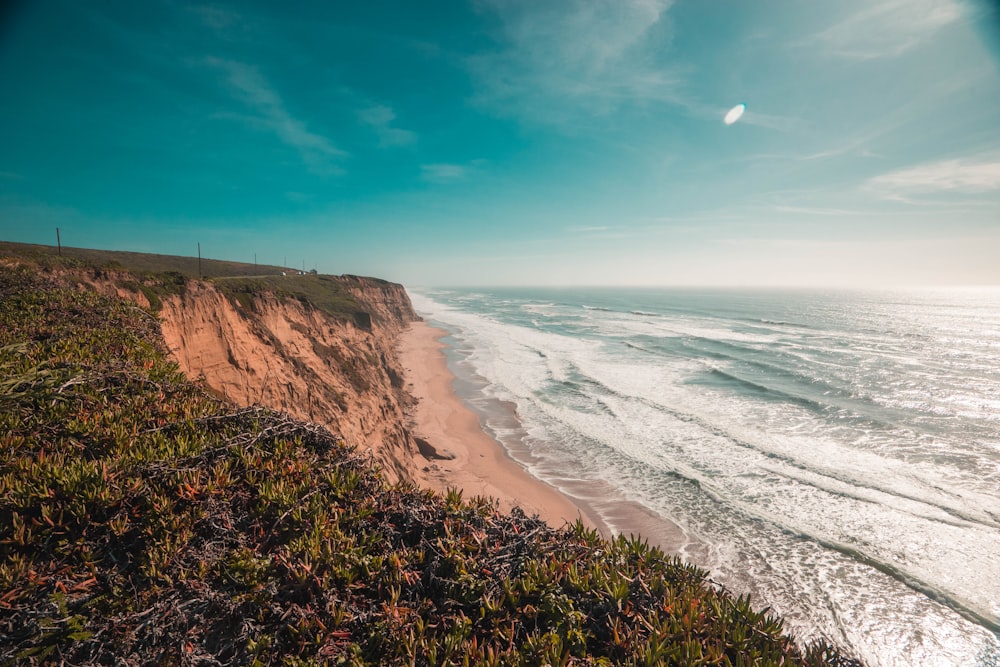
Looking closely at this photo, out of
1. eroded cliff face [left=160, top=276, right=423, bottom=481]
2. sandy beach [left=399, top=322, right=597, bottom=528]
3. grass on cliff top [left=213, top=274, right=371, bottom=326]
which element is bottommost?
sandy beach [left=399, top=322, right=597, bottom=528]

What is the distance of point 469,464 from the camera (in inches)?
723

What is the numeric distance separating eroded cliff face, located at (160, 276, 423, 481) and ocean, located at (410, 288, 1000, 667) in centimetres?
691

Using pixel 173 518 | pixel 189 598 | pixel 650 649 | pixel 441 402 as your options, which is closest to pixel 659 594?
pixel 650 649

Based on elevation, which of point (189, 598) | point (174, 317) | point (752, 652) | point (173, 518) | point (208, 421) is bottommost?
point (752, 652)

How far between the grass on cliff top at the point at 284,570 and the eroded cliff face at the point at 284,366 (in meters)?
7.01

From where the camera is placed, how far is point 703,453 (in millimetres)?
19141

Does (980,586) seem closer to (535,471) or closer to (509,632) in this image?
(535,471)

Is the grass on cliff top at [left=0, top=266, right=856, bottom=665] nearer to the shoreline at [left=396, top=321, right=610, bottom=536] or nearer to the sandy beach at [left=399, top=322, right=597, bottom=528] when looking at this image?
the shoreline at [left=396, top=321, right=610, bottom=536]

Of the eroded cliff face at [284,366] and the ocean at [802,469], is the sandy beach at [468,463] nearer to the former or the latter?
the ocean at [802,469]

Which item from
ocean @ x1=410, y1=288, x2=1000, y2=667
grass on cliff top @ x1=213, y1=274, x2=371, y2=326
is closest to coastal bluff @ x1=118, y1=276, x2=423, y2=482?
grass on cliff top @ x1=213, y1=274, x2=371, y2=326

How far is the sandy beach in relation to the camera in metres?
15.3

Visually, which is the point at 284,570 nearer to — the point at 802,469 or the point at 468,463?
the point at 468,463

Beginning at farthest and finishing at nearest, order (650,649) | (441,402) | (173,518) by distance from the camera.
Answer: (441,402) → (173,518) → (650,649)

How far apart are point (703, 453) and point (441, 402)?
16221mm
